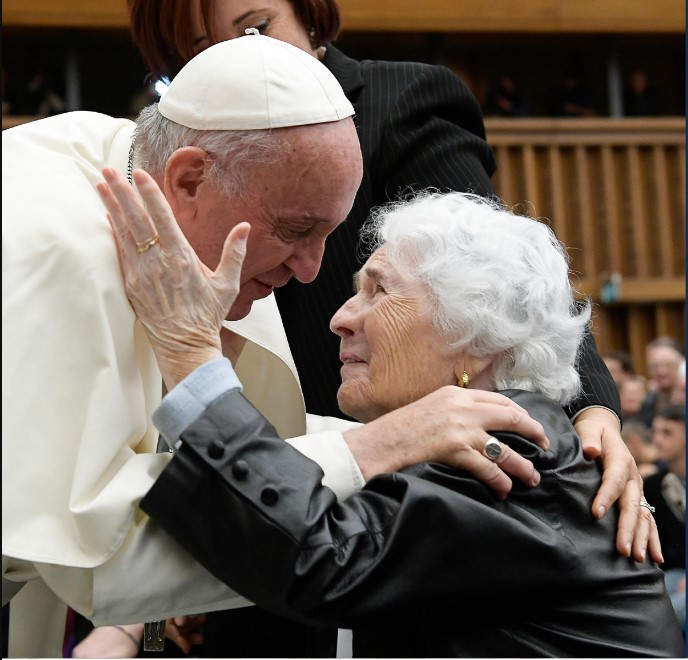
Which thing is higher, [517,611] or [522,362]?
[522,362]

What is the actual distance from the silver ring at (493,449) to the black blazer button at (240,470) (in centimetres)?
41

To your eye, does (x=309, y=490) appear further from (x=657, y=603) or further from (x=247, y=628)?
(x=247, y=628)

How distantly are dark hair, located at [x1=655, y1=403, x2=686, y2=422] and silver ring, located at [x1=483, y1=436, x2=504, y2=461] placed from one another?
449cm

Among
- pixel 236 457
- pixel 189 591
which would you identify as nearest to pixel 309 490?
pixel 236 457

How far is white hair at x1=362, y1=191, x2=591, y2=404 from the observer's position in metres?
2.26

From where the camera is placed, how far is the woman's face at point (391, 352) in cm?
229

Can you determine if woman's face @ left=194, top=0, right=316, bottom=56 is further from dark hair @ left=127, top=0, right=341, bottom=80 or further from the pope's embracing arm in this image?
the pope's embracing arm

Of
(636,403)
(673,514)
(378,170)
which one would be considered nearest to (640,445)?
(636,403)

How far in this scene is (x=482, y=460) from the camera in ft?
6.38

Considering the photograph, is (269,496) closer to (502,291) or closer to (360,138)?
(502,291)

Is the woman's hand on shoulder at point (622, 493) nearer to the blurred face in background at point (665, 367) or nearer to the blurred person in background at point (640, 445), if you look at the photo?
the blurred person in background at point (640, 445)

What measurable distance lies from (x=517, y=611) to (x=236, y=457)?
0.54 m

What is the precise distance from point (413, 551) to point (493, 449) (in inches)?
8.8

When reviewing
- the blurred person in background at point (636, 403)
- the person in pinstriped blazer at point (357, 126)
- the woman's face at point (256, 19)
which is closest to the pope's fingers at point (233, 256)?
the person in pinstriped blazer at point (357, 126)
